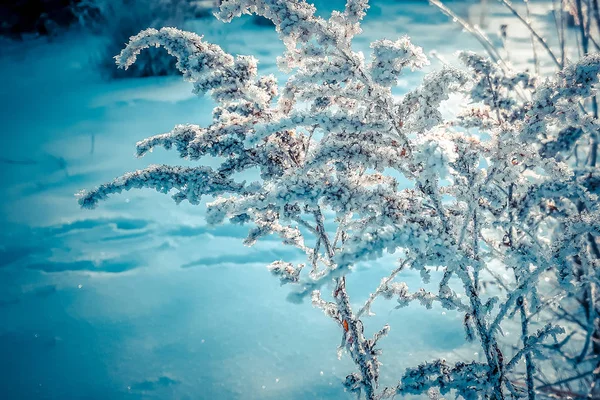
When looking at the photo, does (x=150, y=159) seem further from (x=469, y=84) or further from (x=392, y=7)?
(x=392, y=7)

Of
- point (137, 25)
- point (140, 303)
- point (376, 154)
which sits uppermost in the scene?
point (137, 25)

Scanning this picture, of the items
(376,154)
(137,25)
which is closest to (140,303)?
(376,154)

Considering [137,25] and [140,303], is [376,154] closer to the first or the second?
[140,303]

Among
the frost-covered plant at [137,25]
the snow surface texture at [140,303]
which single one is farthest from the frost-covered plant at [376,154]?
the frost-covered plant at [137,25]

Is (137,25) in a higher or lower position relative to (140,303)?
higher

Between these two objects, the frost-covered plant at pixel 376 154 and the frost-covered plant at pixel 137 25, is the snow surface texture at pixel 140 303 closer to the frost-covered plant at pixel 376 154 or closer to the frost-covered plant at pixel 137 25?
the frost-covered plant at pixel 376 154

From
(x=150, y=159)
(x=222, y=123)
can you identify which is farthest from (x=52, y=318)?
(x=222, y=123)
